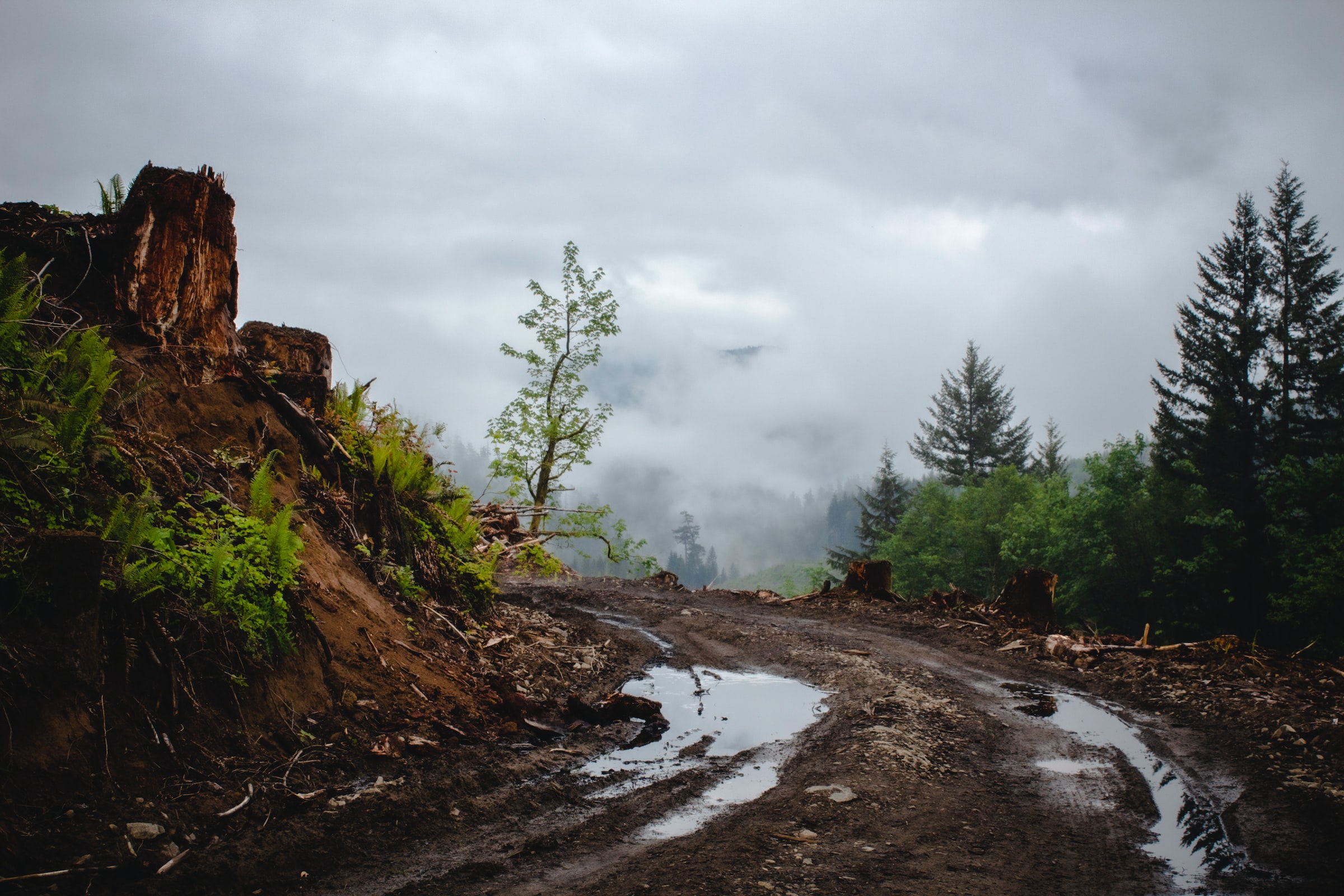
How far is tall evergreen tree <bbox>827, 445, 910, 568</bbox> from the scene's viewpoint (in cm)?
5422

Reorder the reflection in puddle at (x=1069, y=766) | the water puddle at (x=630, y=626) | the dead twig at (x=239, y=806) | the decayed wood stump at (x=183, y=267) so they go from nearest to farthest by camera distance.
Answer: the dead twig at (x=239, y=806)
the reflection in puddle at (x=1069, y=766)
the decayed wood stump at (x=183, y=267)
the water puddle at (x=630, y=626)

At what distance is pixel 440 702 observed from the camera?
5758 millimetres

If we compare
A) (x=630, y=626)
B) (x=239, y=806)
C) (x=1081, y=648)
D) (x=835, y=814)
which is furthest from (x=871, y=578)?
(x=239, y=806)

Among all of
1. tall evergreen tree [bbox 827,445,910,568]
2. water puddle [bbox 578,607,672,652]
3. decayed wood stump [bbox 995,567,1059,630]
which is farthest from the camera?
tall evergreen tree [bbox 827,445,910,568]

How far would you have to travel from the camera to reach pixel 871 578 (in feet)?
52.0

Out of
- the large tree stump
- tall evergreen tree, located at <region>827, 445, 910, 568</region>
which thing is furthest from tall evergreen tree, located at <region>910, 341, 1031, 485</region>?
the large tree stump

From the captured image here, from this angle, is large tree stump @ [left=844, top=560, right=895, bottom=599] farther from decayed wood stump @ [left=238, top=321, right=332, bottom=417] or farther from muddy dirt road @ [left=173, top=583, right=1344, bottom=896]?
decayed wood stump @ [left=238, top=321, right=332, bottom=417]

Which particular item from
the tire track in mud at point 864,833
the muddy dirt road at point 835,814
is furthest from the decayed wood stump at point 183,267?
the tire track in mud at point 864,833

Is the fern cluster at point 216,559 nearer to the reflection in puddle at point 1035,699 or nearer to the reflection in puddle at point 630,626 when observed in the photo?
the reflection in puddle at point 630,626

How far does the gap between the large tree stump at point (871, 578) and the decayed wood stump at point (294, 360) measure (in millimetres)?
11417

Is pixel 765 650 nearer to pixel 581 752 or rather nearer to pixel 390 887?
pixel 581 752

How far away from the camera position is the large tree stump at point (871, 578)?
15.7m

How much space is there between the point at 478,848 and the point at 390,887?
1.78 feet

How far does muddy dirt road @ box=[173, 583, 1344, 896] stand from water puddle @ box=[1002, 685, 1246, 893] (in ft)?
0.07
